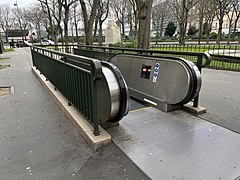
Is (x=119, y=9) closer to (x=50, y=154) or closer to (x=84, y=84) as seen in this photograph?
(x=84, y=84)

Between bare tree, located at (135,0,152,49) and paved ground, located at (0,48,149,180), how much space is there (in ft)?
15.4

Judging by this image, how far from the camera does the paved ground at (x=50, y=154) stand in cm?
229

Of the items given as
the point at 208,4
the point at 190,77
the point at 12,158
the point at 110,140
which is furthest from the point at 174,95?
the point at 208,4

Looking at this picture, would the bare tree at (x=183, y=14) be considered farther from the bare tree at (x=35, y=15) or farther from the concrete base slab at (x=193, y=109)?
the bare tree at (x=35, y=15)

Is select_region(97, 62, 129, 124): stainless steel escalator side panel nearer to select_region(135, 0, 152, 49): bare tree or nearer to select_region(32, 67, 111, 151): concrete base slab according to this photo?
select_region(32, 67, 111, 151): concrete base slab

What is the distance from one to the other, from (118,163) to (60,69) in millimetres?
2595

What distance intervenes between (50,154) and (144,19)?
603 cm

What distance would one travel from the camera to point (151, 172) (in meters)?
2.24

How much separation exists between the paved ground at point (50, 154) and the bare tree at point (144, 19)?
470 cm

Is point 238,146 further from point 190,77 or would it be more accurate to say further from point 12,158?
point 12,158

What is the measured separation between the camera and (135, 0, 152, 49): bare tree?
275 inches

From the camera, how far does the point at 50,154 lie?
269 cm

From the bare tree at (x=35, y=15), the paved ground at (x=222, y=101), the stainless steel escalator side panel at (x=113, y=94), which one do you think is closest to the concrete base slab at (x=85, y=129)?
the stainless steel escalator side panel at (x=113, y=94)

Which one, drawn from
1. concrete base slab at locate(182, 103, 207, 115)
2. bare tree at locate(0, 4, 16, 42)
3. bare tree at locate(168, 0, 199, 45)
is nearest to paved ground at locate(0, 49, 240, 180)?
concrete base slab at locate(182, 103, 207, 115)
